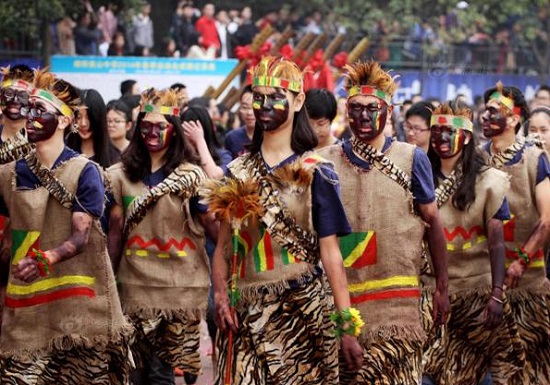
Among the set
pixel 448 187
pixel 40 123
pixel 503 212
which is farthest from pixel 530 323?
pixel 40 123

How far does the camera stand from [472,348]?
395 inches

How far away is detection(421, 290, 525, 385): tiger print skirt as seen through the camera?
9773mm

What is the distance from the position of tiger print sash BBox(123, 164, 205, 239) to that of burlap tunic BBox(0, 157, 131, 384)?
1149 millimetres

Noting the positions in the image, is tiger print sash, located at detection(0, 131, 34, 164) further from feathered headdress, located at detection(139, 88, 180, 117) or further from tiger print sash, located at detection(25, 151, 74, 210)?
tiger print sash, located at detection(25, 151, 74, 210)

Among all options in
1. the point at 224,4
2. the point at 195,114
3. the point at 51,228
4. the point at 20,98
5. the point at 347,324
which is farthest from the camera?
the point at 224,4

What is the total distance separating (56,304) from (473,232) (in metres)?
2.99

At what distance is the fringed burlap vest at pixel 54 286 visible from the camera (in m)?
8.28

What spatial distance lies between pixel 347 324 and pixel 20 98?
3.19 metres

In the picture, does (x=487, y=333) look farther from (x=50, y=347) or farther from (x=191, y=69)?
(x=191, y=69)

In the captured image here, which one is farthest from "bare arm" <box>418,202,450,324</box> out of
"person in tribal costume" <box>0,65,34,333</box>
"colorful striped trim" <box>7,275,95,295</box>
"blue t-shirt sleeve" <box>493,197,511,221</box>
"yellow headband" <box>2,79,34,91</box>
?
"yellow headband" <box>2,79,34,91</box>

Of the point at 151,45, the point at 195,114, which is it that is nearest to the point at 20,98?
the point at 195,114

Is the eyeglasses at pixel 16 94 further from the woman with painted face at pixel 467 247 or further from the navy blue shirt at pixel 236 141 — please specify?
the navy blue shirt at pixel 236 141

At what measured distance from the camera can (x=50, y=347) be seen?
836cm

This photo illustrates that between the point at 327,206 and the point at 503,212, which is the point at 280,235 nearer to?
the point at 327,206
